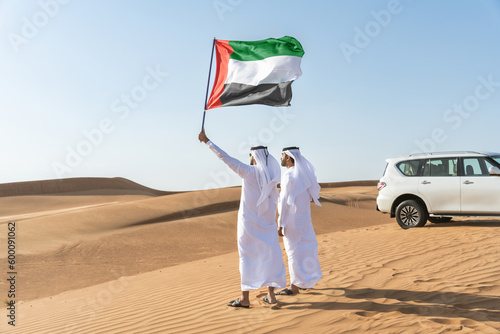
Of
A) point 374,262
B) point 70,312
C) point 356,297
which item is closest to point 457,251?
point 374,262

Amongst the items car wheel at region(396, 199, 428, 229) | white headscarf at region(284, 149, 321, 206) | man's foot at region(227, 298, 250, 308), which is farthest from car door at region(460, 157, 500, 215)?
man's foot at region(227, 298, 250, 308)

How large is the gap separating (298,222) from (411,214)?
7083mm

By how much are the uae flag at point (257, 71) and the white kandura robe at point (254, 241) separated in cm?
178

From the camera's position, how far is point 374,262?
878 centimetres

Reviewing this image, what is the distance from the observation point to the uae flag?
303 inches

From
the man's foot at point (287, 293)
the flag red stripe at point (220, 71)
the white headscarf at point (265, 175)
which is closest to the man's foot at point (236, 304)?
the man's foot at point (287, 293)

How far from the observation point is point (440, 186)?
12.1 metres

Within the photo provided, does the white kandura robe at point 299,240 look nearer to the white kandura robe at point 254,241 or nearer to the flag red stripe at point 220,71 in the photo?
the white kandura robe at point 254,241

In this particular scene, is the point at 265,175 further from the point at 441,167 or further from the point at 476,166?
the point at 476,166

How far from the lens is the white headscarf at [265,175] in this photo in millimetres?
6145

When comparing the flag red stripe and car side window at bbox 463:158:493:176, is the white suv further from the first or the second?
the flag red stripe

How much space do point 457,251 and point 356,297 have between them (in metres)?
4.10

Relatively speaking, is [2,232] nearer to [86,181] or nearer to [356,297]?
[356,297]

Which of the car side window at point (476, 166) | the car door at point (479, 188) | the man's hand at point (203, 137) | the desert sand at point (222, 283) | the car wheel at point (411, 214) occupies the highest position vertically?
the man's hand at point (203, 137)
